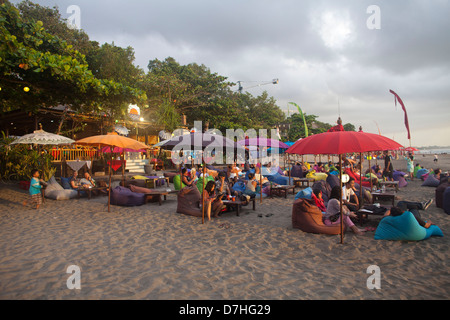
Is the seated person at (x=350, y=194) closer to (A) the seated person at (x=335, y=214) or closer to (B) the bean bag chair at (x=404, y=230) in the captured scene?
(A) the seated person at (x=335, y=214)

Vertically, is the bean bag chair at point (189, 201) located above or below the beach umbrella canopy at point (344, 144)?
below

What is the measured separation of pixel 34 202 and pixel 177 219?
16.6 ft

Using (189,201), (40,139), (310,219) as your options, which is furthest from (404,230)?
(40,139)

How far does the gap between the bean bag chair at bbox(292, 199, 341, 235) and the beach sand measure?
0.58 feet

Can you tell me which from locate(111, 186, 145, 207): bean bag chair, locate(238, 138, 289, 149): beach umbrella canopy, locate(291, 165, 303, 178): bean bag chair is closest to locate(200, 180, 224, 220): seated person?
locate(111, 186, 145, 207): bean bag chair

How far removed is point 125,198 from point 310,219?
20.3ft

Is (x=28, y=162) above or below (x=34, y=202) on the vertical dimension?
above

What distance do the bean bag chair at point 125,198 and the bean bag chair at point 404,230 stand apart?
7.21 meters

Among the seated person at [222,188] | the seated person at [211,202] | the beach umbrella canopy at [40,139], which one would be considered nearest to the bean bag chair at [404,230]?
the seated person at [211,202]

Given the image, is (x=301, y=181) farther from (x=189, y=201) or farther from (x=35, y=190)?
(x=35, y=190)

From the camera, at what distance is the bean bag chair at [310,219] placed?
5.51m
